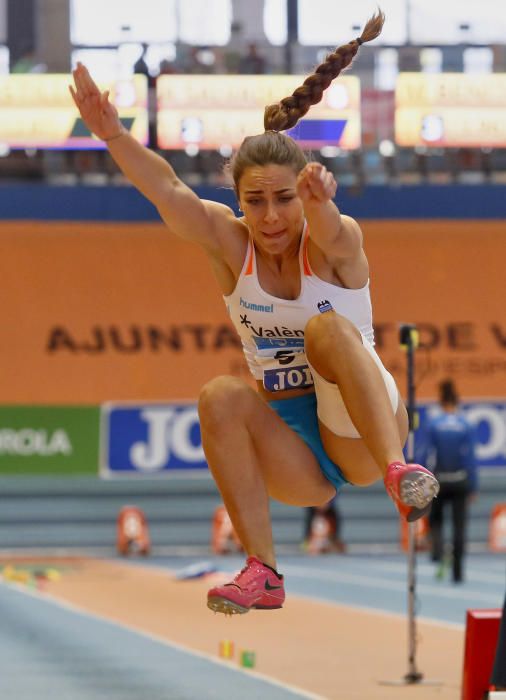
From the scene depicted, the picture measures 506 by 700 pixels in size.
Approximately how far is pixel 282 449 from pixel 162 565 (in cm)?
1009

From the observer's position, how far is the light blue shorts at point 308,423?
4258mm

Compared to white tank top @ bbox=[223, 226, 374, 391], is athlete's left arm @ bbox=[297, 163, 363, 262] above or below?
above

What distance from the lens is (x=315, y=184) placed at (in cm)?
374

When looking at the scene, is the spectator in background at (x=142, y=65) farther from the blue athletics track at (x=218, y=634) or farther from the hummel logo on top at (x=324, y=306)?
the hummel logo on top at (x=324, y=306)

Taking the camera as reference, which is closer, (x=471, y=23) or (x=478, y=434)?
(x=471, y=23)

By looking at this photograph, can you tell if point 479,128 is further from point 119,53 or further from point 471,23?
point 119,53

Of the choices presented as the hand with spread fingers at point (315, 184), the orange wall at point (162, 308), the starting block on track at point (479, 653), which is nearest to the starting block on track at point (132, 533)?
the orange wall at point (162, 308)

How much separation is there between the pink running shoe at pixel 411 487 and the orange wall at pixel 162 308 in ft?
28.6

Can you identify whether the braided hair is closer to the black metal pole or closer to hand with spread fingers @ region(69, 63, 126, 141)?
hand with spread fingers @ region(69, 63, 126, 141)

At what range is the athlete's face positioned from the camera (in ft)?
13.2

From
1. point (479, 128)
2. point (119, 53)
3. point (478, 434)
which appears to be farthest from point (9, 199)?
point (478, 434)

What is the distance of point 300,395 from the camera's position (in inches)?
169

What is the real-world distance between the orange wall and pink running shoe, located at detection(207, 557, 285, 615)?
841 centimetres

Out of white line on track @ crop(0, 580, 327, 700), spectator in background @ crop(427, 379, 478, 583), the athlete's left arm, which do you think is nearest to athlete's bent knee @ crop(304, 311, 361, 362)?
the athlete's left arm
